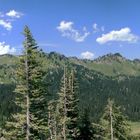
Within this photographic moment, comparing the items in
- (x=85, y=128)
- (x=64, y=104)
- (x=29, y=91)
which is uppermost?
(x=29, y=91)

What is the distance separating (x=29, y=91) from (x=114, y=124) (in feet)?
73.3

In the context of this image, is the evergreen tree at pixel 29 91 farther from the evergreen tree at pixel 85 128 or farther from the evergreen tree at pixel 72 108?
the evergreen tree at pixel 85 128

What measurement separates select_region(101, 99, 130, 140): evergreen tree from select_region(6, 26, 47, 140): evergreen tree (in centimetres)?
1916

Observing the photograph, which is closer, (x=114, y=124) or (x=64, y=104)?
(x=64, y=104)

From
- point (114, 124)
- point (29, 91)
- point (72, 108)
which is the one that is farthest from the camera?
point (114, 124)

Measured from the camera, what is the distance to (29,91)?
38469 millimetres

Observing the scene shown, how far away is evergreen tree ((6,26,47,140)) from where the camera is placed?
38156 mm

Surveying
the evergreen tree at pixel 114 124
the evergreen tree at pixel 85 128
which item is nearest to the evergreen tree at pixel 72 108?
the evergreen tree at pixel 85 128

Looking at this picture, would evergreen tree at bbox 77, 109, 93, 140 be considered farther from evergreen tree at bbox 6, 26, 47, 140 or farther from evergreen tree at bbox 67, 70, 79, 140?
evergreen tree at bbox 6, 26, 47, 140

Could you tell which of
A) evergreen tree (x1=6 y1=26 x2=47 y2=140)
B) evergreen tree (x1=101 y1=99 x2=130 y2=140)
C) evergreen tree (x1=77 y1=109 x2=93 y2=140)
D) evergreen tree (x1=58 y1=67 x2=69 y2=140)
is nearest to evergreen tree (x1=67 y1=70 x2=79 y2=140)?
evergreen tree (x1=58 y1=67 x2=69 y2=140)

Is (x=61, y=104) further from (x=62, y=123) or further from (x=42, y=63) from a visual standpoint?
(x=42, y=63)

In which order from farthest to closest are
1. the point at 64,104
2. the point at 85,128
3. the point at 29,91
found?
1. the point at 85,128
2. the point at 64,104
3. the point at 29,91

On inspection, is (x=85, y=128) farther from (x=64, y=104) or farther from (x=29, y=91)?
(x=29, y=91)

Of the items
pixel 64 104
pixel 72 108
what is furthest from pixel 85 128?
pixel 64 104
